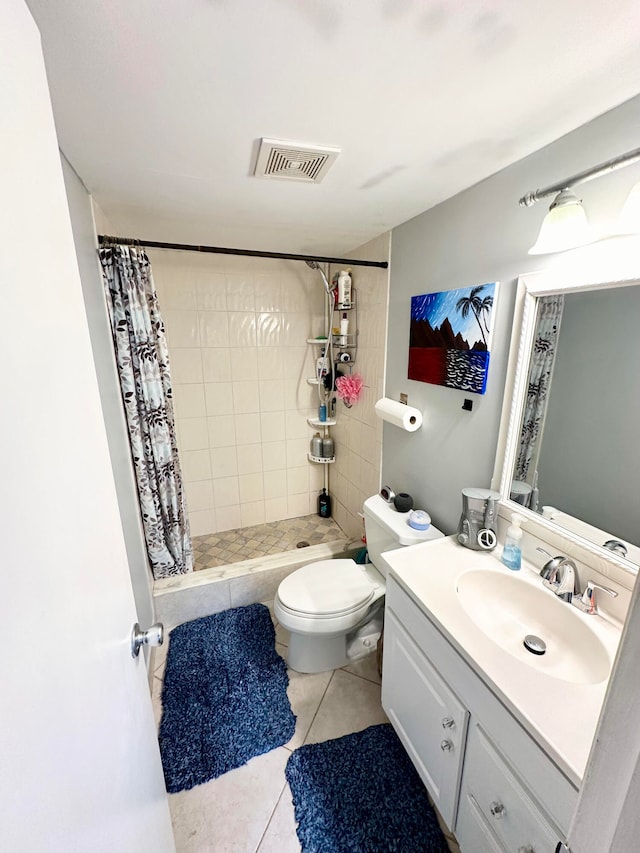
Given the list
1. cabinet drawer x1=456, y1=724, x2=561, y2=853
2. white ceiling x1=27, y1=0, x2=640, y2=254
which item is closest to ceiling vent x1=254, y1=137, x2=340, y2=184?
white ceiling x1=27, y1=0, x2=640, y2=254

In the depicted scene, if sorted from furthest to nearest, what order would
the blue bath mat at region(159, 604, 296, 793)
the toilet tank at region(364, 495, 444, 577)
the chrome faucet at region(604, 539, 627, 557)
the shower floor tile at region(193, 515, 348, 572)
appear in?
the shower floor tile at region(193, 515, 348, 572) < the toilet tank at region(364, 495, 444, 577) < the blue bath mat at region(159, 604, 296, 793) < the chrome faucet at region(604, 539, 627, 557)

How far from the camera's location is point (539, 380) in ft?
3.72

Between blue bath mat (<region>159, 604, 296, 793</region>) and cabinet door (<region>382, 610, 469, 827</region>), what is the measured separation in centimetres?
53

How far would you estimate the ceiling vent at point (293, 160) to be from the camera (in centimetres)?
100

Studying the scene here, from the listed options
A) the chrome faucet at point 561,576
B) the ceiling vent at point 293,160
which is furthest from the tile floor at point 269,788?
the ceiling vent at point 293,160

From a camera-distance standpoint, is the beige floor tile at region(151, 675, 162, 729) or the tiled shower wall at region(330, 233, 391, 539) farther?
the tiled shower wall at region(330, 233, 391, 539)

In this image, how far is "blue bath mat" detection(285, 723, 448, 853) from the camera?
43.6 inches

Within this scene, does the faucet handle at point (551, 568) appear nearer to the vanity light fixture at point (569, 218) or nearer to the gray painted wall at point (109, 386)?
the vanity light fixture at point (569, 218)

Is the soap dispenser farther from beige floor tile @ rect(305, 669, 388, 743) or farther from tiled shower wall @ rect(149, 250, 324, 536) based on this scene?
tiled shower wall @ rect(149, 250, 324, 536)

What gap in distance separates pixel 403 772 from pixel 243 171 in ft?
7.29

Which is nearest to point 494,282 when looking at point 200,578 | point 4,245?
point 4,245

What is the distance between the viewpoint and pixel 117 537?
0.73 metres

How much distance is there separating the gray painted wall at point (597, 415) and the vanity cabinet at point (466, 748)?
0.58 metres

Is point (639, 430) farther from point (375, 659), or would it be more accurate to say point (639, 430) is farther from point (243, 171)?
point (375, 659)
